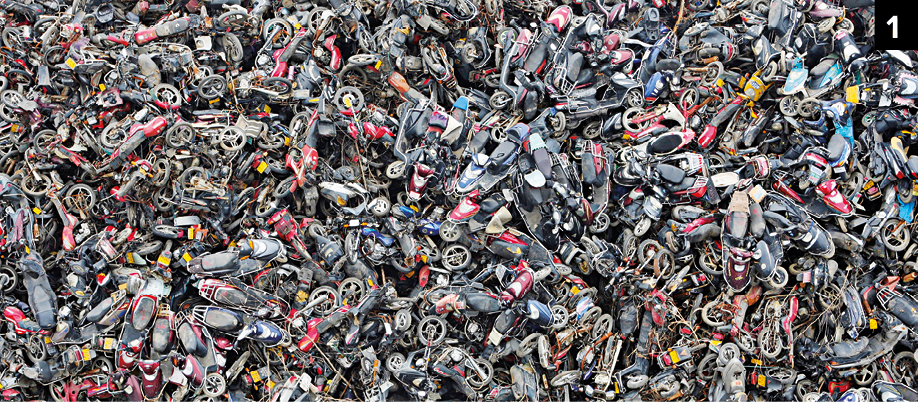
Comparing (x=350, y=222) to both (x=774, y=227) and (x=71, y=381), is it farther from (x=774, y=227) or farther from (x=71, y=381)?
(x=774, y=227)

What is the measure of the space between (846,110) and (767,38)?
6.46ft

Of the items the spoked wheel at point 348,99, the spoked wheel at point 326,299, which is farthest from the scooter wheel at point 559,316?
the spoked wheel at point 348,99

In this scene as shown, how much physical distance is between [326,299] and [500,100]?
4.22 metres

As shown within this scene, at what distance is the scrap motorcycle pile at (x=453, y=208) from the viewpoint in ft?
29.3

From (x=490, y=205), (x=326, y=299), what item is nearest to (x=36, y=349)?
(x=326, y=299)

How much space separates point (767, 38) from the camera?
11.2 meters

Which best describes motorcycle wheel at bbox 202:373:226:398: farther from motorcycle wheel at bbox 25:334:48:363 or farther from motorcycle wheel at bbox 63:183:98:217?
motorcycle wheel at bbox 63:183:98:217

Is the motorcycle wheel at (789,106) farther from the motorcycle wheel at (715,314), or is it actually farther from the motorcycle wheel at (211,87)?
the motorcycle wheel at (211,87)

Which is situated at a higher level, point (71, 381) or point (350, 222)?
point (350, 222)

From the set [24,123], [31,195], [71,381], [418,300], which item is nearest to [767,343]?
[418,300]

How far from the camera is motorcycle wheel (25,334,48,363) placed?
8.77 meters

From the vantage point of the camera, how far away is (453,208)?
993 cm

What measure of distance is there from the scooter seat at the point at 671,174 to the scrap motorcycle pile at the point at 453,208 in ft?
0.43

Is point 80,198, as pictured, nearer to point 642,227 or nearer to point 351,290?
point 351,290
